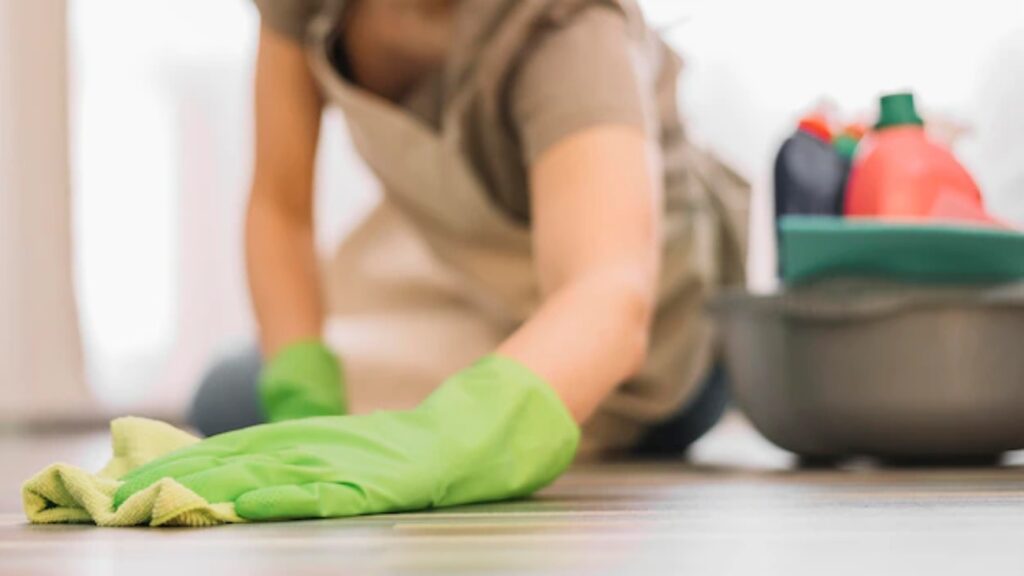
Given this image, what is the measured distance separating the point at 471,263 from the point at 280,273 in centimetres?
17

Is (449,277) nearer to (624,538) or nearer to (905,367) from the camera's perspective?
(905,367)

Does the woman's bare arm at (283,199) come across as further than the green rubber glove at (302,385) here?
Yes

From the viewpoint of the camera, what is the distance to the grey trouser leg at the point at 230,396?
1361 mm

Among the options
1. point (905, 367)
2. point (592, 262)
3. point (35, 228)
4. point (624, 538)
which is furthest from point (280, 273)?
point (35, 228)

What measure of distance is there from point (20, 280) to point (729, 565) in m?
2.04

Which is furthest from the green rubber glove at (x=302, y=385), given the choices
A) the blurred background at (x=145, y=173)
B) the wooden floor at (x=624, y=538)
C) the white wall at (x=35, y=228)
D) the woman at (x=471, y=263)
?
the white wall at (x=35, y=228)

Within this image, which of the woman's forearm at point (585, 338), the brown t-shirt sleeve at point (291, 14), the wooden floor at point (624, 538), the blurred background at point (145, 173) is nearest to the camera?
the wooden floor at point (624, 538)

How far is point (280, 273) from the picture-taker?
1115mm

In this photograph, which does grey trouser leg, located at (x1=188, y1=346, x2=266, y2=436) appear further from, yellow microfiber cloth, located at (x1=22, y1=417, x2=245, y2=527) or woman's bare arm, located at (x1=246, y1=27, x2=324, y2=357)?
yellow microfiber cloth, located at (x1=22, y1=417, x2=245, y2=527)

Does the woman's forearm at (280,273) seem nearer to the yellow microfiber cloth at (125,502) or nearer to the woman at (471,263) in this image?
the woman at (471,263)

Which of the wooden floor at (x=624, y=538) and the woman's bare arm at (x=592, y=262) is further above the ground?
the woman's bare arm at (x=592, y=262)

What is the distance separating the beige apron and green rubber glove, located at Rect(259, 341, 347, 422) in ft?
0.48

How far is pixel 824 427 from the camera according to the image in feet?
3.05

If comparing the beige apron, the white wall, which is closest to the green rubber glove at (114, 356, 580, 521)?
the beige apron
